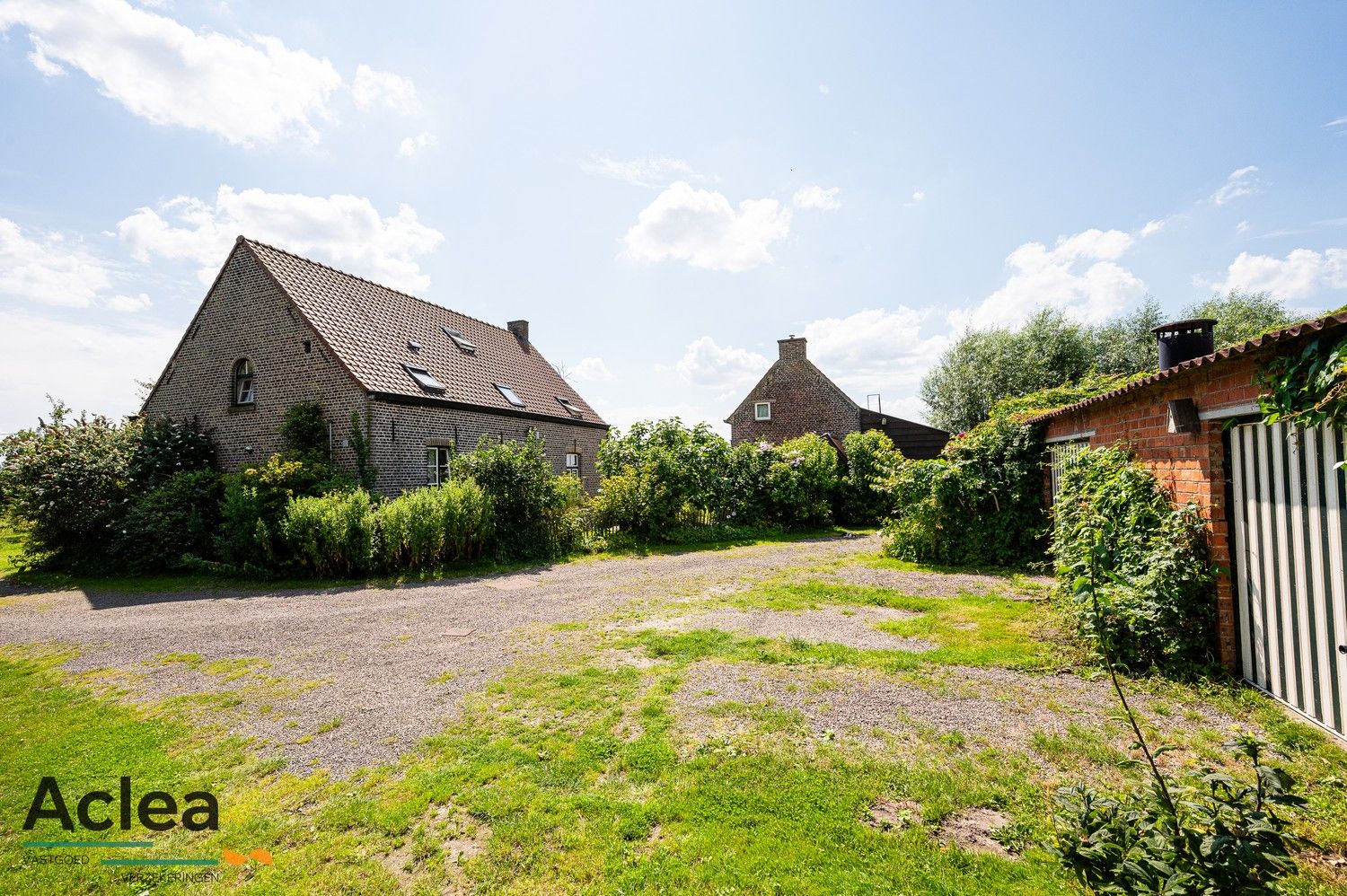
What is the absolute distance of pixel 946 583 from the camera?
355 inches

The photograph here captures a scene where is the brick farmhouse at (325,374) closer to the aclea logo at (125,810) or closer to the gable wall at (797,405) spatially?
the aclea logo at (125,810)

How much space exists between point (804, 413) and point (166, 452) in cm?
2380

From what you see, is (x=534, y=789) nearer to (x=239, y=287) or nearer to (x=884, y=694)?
(x=884, y=694)

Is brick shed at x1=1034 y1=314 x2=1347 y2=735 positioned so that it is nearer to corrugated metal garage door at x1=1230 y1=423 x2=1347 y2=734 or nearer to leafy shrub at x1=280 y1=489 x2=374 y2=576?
corrugated metal garage door at x1=1230 y1=423 x2=1347 y2=734

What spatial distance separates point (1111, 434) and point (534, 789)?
787 cm

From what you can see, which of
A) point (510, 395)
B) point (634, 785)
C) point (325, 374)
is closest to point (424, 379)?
point (325, 374)

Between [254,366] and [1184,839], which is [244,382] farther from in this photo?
[1184,839]

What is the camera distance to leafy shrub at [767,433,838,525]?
17.4 meters

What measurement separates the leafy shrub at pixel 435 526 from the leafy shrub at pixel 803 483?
898 cm

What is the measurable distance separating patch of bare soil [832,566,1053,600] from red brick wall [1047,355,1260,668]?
2769 millimetres

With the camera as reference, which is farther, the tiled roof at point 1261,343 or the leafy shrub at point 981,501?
the leafy shrub at point 981,501

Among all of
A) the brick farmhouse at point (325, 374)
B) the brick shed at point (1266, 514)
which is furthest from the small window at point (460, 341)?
the brick shed at point (1266, 514)

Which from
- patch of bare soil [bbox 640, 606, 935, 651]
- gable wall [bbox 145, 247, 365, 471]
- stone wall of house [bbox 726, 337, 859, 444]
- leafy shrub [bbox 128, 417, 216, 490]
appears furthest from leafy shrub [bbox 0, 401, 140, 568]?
stone wall of house [bbox 726, 337, 859, 444]

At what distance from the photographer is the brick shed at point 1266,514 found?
3.70m
